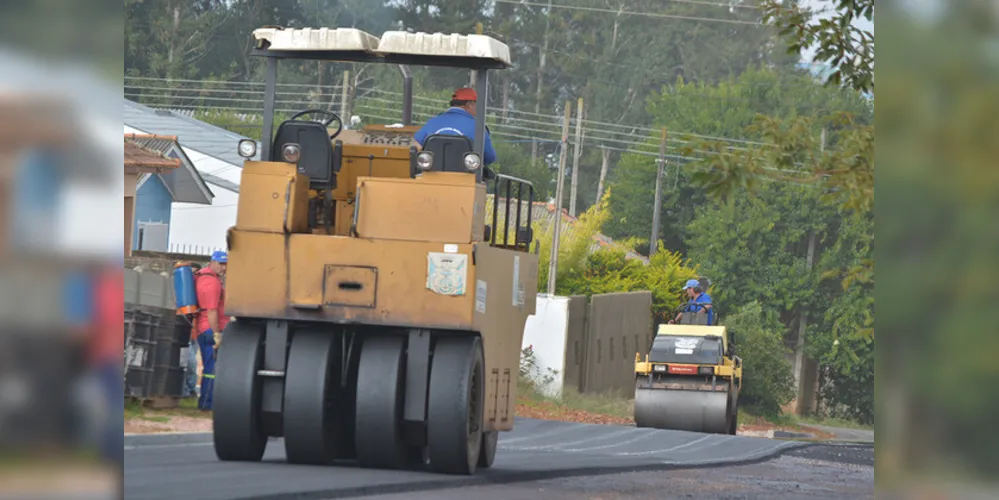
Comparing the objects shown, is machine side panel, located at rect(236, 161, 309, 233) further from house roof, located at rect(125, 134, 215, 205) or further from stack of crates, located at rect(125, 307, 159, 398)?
house roof, located at rect(125, 134, 215, 205)

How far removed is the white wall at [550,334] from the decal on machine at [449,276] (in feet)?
69.0

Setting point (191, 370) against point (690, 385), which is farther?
point (690, 385)

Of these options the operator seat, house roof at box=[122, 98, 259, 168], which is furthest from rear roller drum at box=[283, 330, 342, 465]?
house roof at box=[122, 98, 259, 168]

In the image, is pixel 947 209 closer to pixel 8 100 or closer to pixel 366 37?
pixel 8 100

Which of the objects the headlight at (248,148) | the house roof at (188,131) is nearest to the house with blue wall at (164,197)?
the house roof at (188,131)

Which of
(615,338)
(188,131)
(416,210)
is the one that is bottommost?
(615,338)

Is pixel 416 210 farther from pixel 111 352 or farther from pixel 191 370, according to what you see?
pixel 111 352

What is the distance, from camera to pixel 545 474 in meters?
10.2

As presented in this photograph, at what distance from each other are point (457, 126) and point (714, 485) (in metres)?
3.32

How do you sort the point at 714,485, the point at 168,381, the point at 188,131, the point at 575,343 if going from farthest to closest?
1. the point at 188,131
2. the point at 575,343
3. the point at 168,381
4. the point at 714,485

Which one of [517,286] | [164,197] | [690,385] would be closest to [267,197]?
[517,286]

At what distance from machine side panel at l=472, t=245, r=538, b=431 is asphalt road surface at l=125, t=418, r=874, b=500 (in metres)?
0.49

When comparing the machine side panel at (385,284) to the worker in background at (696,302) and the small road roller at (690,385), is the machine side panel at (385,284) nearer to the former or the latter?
the small road roller at (690,385)

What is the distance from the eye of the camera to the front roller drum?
72.7 ft
